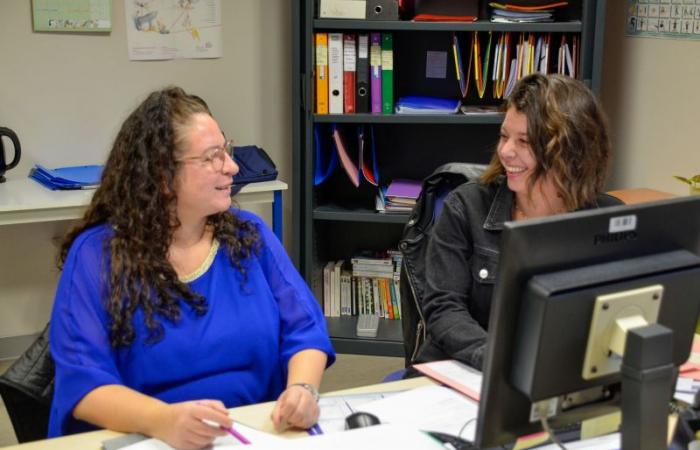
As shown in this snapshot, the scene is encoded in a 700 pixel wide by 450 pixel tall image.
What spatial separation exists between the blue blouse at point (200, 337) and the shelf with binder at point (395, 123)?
1.64m

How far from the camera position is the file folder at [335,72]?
3480mm

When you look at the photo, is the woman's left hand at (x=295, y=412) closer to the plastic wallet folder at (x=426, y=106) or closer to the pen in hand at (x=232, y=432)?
the pen in hand at (x=232, y=432)

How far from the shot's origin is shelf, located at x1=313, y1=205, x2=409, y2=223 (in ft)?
11.8

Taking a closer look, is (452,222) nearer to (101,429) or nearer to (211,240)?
(211,240)

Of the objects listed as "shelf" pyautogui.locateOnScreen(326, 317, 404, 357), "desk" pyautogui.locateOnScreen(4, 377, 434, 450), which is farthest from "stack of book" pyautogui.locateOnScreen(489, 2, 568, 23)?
"desk" pyautogui.locateOnScreen(4, 377, 434, 450)

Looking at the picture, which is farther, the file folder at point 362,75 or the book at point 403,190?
the book at point 403,190

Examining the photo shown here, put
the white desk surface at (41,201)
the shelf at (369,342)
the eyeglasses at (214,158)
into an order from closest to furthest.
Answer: the eyeglasses at (214,158) → the white desk surface at (41,201) → the shelf at (369,342)

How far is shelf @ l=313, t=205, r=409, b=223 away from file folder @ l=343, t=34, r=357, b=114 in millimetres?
412

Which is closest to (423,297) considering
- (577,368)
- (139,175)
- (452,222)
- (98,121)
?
(452,222)

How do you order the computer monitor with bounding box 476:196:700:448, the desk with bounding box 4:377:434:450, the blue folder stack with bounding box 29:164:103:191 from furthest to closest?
the blue folder stack with bounding box 29:164:103:191
the desk with bounding box 4:377:434:450
the computer monitor with bounding box 476:196:700:448

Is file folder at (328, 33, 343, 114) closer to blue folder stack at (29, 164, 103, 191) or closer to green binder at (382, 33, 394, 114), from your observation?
green binder at (382, 33, 394, 114)

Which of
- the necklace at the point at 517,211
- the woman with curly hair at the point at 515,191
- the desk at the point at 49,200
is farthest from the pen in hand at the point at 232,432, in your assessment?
the desk at the point at 49,200

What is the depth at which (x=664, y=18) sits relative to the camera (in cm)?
332

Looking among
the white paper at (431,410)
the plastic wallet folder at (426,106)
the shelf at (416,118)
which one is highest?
the plastic wallet folder at (426,106)
